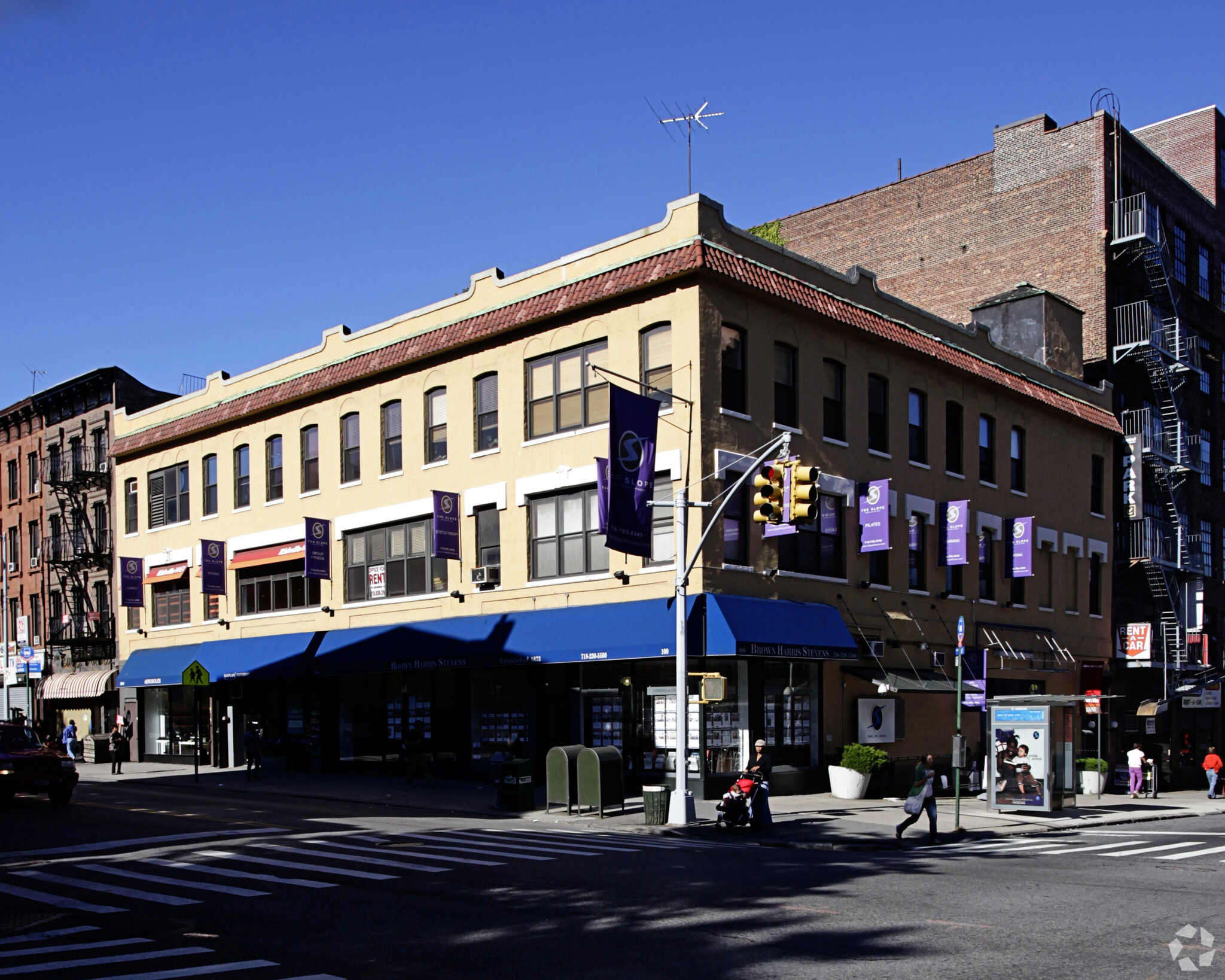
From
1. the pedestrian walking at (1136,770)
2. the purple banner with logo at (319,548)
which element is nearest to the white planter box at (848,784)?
the pedestrian walking at (1136,770)

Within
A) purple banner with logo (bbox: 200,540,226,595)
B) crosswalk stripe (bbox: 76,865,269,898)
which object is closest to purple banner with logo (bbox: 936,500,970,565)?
purple banner with logo (bbox: 200,540,226,595)

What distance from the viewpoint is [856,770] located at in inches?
1126

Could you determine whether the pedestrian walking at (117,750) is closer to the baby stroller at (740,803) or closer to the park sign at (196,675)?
the park sign at (196,675)

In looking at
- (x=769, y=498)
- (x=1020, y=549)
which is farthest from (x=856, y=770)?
(x=1020, y=549)

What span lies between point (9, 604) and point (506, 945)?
53.3 m

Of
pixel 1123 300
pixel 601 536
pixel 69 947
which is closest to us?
pixel 69 947

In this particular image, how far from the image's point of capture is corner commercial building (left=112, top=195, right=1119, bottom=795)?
1121 inches

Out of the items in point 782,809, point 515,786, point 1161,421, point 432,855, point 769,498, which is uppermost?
point 1161,421

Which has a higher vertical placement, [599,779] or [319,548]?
[319,548]

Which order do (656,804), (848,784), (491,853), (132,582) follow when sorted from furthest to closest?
(132,582), (848,784), (656,804), (491,853)

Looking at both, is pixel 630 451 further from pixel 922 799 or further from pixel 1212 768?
pixel 1212 768

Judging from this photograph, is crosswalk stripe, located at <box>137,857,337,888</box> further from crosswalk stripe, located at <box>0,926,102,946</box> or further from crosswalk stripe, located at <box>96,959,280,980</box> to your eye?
crosswalk stripe, located at <box>96,959,280,980</box>

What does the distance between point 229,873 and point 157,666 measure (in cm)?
2927

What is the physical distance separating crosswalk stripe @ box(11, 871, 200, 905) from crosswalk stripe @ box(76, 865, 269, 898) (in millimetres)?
483
